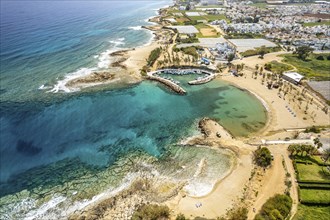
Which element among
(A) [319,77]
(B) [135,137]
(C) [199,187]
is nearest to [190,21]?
(A) [319,77]

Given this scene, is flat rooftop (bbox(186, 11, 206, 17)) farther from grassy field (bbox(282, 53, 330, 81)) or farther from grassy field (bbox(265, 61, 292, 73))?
grassy field (bbox(265, 61, 292, 73))

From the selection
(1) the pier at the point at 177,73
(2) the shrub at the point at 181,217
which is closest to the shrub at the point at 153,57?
(1) the pier at the point at 177,73

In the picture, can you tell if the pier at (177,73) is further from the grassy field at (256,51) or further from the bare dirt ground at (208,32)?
the bare dirt ground at (208,32)

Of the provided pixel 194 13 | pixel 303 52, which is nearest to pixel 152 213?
pixel 303 52

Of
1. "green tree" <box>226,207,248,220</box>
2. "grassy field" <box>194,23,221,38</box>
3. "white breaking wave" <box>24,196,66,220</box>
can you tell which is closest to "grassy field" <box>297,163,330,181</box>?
"green tree" <box>226,207,248,220</box>

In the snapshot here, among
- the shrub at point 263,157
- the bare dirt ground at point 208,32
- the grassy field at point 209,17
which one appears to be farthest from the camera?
the grassy field at point 209,17
